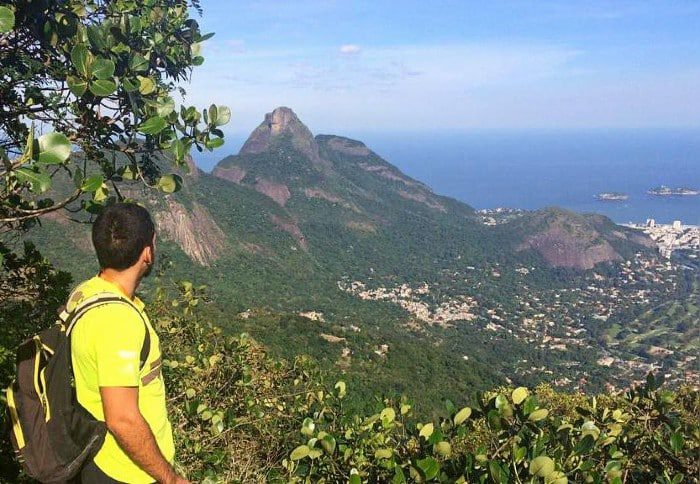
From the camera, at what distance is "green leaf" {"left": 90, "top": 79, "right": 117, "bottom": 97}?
2.18 m

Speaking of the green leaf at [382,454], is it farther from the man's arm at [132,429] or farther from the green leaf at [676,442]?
the green leaf at [676,442]

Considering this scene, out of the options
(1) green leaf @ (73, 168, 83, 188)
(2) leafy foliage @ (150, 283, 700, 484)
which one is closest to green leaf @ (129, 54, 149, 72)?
(1) green leaf @ (73, 168, 83, 188)

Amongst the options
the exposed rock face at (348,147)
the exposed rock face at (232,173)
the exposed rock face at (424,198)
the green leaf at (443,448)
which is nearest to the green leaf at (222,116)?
the green leaf at (443,448)

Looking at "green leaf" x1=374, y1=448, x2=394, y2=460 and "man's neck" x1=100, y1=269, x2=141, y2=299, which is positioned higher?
"man's neck" x1=100, y1=269, x2=141, y2=299

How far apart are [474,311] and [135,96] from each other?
201 ft

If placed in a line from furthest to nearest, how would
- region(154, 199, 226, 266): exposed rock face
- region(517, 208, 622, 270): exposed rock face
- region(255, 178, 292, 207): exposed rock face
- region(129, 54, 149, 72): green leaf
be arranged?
region(255, 178, 292, 207): exposed rock face
region(517, 208, 622, 270): exposed rock face
region(154, 199, 226, 266): exposed rock face
region(129, 54, 149, 72): green leaf

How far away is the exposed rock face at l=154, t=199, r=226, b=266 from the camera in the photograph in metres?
49.4

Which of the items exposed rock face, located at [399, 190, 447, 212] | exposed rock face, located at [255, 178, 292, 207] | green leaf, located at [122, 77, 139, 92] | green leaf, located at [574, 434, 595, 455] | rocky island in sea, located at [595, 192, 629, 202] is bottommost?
rocky island in sea, located at [595, 192, 629, 202]

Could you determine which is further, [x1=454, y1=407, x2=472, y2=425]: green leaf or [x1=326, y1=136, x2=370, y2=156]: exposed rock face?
[x1=326, y1=136, x2=370, y2=156]: exposed rock face

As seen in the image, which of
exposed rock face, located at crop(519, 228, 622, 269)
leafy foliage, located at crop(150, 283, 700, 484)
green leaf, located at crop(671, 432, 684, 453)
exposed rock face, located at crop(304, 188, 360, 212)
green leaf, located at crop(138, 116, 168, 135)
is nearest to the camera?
leafy foliage, located at crop(150, 283, 700, 484)

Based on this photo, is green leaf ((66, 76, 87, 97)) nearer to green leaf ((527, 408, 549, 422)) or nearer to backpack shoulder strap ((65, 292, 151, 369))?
backpack shoulder strap ((65, 292, 151, 369))

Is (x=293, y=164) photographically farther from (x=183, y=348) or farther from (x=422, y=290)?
(x=183, y=348)

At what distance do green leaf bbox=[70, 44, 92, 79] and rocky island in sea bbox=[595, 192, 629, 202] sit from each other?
456ft

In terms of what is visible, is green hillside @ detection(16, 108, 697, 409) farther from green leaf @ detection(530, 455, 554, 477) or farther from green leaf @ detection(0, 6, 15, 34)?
green leaf @ detection(530, 455, 554, 477)
